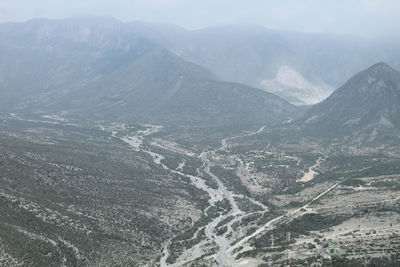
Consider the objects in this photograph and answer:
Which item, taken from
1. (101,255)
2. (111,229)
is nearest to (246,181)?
(111,229)

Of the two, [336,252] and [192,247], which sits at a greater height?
[336,252]

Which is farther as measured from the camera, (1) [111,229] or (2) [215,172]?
(2) [215,172]

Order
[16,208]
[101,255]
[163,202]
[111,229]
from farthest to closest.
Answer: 1. [163,202]
2. [111,229]
3. [16,208]
4. [101,255]

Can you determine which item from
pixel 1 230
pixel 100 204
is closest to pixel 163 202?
pixel 100 204

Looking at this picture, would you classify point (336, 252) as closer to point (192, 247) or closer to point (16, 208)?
point (192, 247)

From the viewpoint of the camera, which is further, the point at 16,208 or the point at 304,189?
the point at 304,189

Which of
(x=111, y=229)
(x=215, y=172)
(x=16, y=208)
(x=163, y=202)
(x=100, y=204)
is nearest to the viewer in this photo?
(x=16, y=208)

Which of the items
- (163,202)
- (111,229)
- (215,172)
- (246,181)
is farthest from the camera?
(215,172)

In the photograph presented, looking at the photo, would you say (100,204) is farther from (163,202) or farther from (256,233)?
(256,233)

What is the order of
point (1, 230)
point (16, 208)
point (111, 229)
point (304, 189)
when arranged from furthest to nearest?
point (304, 189) < point (111, 229) < point (16, 208) < point (1, 230)
